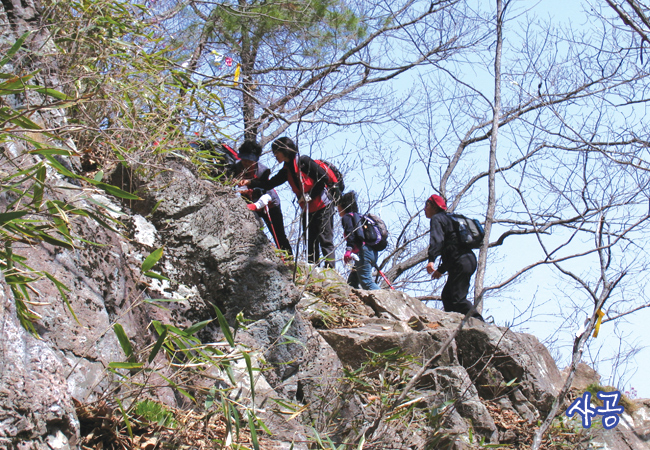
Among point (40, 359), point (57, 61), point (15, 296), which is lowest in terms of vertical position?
point (40, 359)

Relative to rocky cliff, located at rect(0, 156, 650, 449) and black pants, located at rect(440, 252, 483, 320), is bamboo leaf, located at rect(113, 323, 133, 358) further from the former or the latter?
black pants, located at rect(440, 252, 483, 320)

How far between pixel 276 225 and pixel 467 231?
2189mm

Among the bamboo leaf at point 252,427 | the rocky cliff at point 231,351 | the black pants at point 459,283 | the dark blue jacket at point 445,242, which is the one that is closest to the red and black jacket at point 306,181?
the rocky cliff at point 231,351

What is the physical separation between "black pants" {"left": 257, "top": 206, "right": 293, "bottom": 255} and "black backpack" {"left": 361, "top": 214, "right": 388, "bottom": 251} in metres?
1.08

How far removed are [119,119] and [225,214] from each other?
88cm

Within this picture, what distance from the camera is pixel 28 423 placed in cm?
150

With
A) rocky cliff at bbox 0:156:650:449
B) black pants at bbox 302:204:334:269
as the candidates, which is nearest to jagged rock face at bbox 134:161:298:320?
rocky cliff at bbox 0:156:650:449

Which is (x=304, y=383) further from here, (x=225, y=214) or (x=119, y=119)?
(x=119, y=119)

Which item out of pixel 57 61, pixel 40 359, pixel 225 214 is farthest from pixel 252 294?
pixel 57 61

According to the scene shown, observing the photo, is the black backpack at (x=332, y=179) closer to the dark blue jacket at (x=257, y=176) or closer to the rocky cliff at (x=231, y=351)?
the dark blue jacket at (x=257, y=176)

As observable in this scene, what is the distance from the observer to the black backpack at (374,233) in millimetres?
6445

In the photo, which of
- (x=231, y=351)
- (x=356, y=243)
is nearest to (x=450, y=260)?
(x=356, y=243)

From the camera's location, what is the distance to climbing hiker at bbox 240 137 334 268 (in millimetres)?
5422

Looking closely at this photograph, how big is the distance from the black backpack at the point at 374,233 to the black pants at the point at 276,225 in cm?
108
